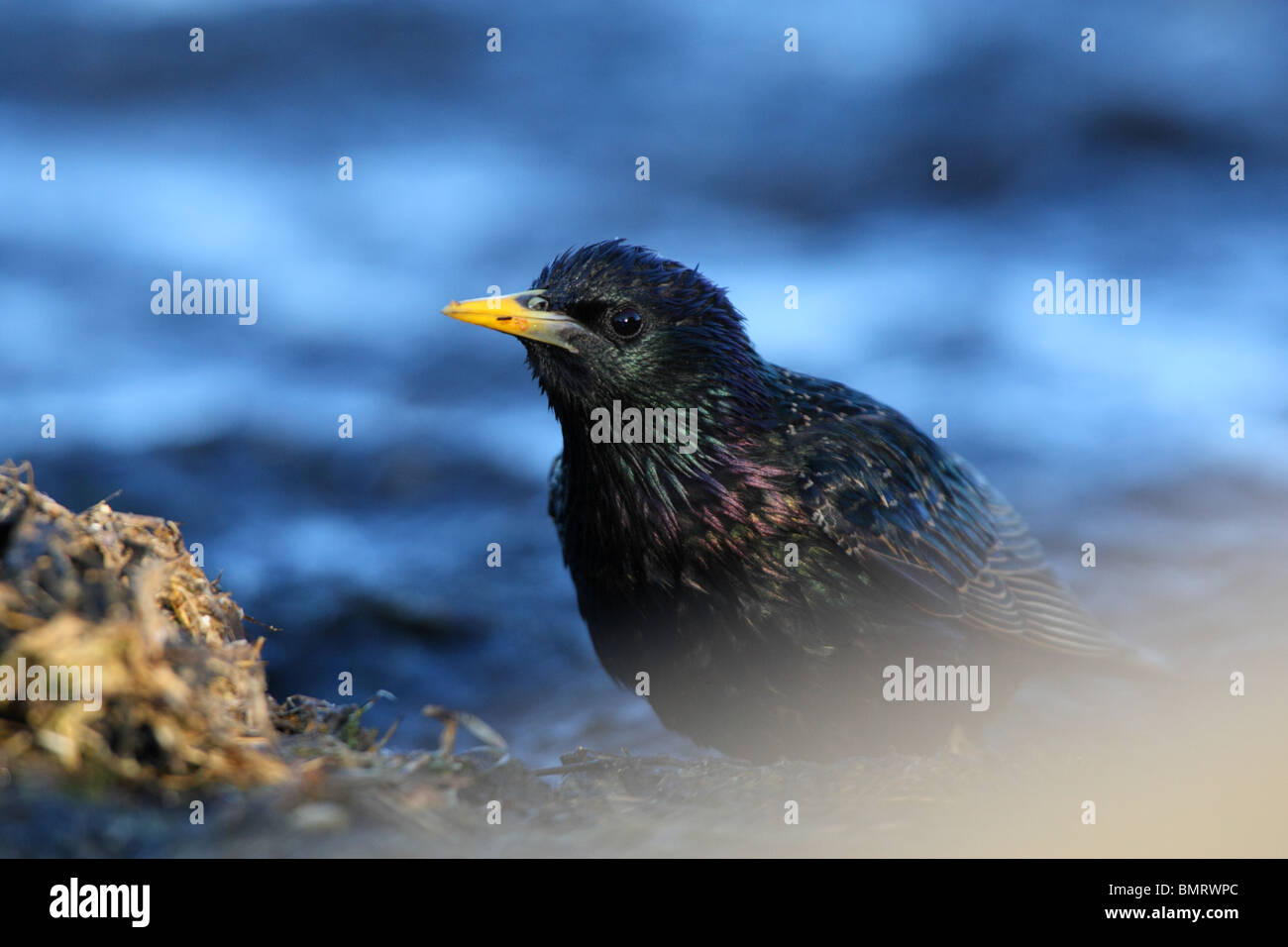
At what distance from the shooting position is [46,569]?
3240 mm

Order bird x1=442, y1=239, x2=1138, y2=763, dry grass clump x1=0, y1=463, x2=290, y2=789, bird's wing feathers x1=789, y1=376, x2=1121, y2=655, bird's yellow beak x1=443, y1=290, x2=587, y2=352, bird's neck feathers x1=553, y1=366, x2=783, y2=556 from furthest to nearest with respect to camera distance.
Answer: bird's wing feathers x1=789, y1=376, x2=1121, y2=655 → bird's neck feathers x1=553, y1=366, x2=783, y2=556 → bird x1=442, y1=239, x2=1138, y2=763 → bird's yellow beak x1=443, y1=290, x2=587, y2=352 → dry grass clump x1=0, y1=463, x2=290, y2=789

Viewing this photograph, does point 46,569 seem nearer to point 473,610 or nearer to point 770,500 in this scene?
point 770,500

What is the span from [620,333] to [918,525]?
2210mm

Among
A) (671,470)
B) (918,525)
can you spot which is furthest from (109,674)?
(918,525)

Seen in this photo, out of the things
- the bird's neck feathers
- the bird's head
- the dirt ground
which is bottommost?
the dirt ground

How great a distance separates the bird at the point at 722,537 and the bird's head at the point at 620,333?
0.01 m

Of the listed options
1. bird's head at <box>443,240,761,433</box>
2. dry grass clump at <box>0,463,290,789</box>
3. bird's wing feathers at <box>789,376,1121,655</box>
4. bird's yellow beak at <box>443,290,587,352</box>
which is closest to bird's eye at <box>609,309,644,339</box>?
bird's head at <box>443,240,761,433</box>

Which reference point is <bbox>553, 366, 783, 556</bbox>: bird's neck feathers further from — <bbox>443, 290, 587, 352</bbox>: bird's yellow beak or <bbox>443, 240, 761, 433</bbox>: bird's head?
<bbox>443, 290, 587, 352</bbox>: bird's yellow beak

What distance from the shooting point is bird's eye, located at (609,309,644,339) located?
5.88 m

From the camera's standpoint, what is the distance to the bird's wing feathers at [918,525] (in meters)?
6.08

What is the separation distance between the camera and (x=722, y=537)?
5.84m

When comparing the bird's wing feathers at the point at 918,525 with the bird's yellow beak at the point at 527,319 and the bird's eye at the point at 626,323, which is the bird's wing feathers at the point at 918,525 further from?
the bird's yellow beak at the point at 527,319

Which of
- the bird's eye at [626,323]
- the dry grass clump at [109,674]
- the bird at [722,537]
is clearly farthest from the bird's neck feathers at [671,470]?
the dry grass clump at [109,674]

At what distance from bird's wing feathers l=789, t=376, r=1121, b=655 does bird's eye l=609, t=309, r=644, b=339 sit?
117 centimetres
